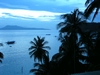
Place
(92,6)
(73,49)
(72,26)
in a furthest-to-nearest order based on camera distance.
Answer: (73,49), (72,26), (92,6)

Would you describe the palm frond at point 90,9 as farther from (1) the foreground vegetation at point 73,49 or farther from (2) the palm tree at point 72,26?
(2) the palm tree at point 72,26

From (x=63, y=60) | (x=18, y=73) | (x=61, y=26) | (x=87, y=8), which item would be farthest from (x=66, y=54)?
(x=18, y=73)

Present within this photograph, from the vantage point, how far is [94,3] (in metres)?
16.1

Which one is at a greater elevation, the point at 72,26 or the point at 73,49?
the point at 72,26

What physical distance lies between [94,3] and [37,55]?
28932 mm

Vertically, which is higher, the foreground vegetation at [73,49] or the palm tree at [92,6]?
the palm tree at [92,6]

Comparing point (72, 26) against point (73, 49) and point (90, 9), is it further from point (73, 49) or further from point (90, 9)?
point (90, 9)

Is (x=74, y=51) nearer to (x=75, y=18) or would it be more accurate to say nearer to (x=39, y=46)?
(x=75, y=18)

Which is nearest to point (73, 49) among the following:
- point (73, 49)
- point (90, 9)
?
point (73, 49)

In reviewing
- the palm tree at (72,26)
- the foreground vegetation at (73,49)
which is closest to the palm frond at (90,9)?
the foreground vegetation at (73,49)

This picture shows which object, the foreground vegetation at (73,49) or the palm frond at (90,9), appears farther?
the foreground vegetation at (73,49)

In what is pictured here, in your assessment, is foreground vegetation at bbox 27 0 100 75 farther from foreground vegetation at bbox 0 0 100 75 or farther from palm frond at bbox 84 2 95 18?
palm frond at bbox 84 2 95 18

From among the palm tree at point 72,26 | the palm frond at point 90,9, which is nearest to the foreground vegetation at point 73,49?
the palm tree at point 72,26

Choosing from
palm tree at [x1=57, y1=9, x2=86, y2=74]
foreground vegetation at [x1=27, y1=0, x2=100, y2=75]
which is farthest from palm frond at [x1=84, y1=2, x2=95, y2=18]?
palm tree at [x1=57, y1=9, x2=86, y2=74]
